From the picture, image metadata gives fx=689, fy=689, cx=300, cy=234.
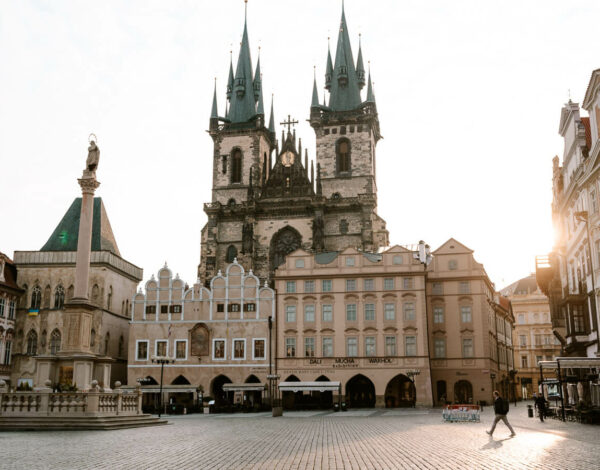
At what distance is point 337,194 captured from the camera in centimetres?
7762

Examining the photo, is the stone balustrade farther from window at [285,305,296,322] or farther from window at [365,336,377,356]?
window at [365,336,377,356]

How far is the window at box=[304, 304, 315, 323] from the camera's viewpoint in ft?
191

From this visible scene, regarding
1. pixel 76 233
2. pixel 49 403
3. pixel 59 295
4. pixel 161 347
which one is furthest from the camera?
pixel 76 233

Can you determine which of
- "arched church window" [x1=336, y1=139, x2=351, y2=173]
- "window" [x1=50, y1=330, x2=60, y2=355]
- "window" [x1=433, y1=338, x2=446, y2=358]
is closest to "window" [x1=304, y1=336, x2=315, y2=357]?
"window" [x1=433, y1=338, x2=446, y2=358]

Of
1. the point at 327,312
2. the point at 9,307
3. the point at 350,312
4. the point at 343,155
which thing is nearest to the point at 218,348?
the point at 327,312

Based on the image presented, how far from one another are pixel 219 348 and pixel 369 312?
1292 centimetres

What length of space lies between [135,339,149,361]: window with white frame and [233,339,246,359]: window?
25.1ft

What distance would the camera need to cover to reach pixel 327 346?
57438 millimetres

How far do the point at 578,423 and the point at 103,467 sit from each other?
21.6 metres

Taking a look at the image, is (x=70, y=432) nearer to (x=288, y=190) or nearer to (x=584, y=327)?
(x=584, y=327)

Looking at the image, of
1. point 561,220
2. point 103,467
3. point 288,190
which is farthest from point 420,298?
point 103,467

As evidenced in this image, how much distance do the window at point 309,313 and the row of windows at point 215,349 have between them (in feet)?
13.1

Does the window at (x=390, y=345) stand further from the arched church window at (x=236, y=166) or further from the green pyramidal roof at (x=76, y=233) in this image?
the arched church window at (x=236, y=166)

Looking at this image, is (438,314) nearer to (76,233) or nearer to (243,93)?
(76,233)
